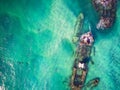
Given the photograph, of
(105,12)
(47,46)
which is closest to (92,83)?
(47,46)

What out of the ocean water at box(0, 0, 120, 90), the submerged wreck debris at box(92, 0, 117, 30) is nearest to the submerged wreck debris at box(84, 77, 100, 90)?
the ocean water at box(0, 0, 120, 90)

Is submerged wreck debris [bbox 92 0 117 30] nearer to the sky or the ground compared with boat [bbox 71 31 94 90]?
nearer to the sky

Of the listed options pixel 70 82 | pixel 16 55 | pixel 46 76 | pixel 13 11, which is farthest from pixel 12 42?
pixel 70 82

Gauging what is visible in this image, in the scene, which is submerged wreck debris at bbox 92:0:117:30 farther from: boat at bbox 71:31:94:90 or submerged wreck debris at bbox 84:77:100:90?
submerged wreck debris at bbox 84:77:100:90

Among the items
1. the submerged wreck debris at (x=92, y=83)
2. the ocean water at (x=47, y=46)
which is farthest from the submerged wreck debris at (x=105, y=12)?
the submerged wreck debris at (x=92, y=83)

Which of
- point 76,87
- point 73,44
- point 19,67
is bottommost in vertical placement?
point 76,87

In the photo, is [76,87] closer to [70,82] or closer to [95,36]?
[70,82]
